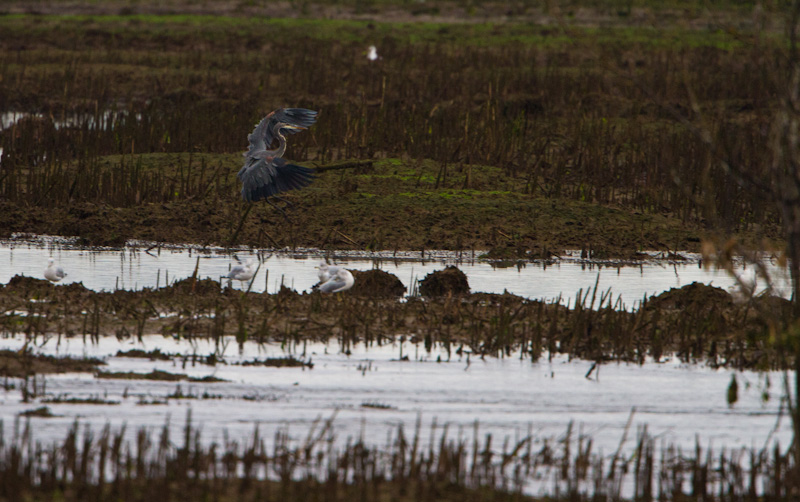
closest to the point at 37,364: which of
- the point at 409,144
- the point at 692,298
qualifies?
the point at 692,298

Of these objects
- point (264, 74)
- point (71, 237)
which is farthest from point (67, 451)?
point (264, 74)

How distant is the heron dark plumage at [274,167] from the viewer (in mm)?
11406

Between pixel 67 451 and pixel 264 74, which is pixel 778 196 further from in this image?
pixel 264 74

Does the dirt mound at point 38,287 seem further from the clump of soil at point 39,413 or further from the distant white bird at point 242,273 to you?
the clump of soil at point 39,413

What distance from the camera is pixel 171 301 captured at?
824 cm

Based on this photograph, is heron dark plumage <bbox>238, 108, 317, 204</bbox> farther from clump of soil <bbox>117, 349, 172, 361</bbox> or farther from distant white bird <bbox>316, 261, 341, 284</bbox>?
clump of soil <bbox>117, 349, 172, 361</bbox>

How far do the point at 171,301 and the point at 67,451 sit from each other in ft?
12.0

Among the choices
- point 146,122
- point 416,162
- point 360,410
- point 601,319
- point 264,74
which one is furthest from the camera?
point 264,74

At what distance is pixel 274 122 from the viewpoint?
37.9 ft

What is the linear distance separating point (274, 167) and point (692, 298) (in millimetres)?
4565

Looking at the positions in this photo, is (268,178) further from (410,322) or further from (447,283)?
(410,322)

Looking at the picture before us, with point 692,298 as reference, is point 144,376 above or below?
below

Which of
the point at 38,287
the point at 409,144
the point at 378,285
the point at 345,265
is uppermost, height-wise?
the point at 409,144

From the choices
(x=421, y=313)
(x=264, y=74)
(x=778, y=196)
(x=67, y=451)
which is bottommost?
(x=67, y=451)
